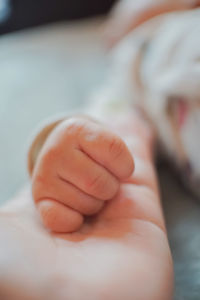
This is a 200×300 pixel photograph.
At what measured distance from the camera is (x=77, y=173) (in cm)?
48

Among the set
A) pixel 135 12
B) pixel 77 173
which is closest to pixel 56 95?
pixel 135 12

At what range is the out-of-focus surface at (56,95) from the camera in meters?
0.53

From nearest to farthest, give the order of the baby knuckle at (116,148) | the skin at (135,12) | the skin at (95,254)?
the skin at (95,254), the baby knuckle at (116,148), the skin at (135,12)

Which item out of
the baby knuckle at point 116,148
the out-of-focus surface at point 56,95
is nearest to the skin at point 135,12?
the out-of-focus surface at point 56,95

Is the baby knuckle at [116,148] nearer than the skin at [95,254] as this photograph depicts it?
No

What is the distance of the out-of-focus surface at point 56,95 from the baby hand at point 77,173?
0.14 m

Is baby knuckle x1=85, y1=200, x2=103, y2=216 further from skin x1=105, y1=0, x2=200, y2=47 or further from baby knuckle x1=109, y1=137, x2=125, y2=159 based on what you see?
skin x1=105, y1=0, x2=200, y2=47

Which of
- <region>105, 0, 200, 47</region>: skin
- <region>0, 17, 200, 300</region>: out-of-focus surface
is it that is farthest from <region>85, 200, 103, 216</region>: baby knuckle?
<region>105, 0, 200, 47</region>: skin

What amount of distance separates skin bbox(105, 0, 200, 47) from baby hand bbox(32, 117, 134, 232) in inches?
21.4

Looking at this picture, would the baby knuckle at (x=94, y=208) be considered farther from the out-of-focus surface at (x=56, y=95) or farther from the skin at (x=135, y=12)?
the skin at (x=135, y=12)

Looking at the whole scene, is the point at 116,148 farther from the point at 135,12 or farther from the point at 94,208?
the point at 135,12

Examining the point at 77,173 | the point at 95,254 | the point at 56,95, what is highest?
the point at 56,95

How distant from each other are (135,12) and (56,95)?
34cm

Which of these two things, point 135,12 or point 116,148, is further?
point 135,12
